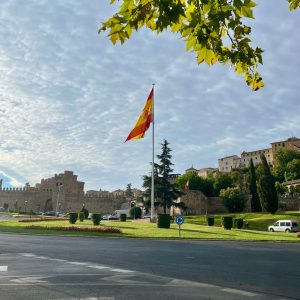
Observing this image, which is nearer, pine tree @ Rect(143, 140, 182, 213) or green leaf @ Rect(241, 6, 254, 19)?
green leaf @ Rect(241, 6, 254, 19)

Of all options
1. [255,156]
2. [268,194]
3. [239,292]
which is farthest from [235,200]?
[255,156]

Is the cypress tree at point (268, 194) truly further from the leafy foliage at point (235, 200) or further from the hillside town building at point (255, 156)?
the hillside town building at point (255, 156)

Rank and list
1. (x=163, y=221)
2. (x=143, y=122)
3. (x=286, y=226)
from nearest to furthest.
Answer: (x=163, y=221)
(x=143, y=122)
(x=286, y=226)

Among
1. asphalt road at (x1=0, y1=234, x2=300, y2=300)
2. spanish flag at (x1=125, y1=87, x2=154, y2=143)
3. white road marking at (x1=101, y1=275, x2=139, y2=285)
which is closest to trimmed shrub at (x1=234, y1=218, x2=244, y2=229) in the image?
spanish flag at (x1=125, y1=87, x2=154, y2=143)

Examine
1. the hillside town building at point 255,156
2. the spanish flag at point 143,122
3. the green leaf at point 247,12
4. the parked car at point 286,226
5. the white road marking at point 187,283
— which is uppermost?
the hillside town building at point 255,156

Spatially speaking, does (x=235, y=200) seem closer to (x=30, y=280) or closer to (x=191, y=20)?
(x=30, y=280)

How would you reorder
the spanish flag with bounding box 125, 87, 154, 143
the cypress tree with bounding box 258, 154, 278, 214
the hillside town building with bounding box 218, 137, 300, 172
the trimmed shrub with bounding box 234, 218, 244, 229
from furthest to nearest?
the hillside town building with bounding box 218, 137, 300, 172, the cypress tree with bounding box 258, 154, 278, 214, the trimmed shrub with bounding box 234, 218, 244, 229, the spanish flag with bounding box 125, 87, 154, 143

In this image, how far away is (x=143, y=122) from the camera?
4034cm

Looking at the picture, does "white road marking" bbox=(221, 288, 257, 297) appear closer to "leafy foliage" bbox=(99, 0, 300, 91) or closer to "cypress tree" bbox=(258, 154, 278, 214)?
"leafy foliage" bbox=(99, 0, 300, 91)

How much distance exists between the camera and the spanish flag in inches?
1538

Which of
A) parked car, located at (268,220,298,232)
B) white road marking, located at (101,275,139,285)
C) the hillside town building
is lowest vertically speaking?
white road marking, located at (101,275,139,285)

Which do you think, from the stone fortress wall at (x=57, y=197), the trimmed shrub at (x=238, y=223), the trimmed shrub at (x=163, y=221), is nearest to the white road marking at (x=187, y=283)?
the trimmed shrub at (x=163, y=221)

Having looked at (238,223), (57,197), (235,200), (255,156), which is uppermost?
(255,156)

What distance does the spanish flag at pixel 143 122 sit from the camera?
39062 mm
